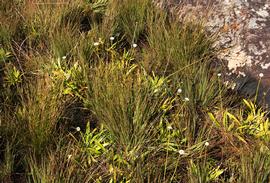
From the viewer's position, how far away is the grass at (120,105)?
242 centimetres

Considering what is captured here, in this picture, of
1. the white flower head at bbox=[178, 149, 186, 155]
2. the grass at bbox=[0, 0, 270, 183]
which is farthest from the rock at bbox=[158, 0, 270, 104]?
the white flower head at bbox=[178, 149, 186, 155]

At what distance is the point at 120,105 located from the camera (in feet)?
8.64

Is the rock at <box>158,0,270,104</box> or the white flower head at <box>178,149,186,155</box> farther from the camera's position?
the rock at <box>158,0,270,104</box>

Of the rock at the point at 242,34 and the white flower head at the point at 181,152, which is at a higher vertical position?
the rock at the point at 242,34

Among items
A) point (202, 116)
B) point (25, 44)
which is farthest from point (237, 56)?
point (25, 44)

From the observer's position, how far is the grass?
7.93 feet

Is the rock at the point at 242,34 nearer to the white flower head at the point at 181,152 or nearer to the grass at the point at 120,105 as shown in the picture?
the grass at the point at 120,105

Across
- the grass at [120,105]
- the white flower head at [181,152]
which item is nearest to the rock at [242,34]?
the grass at [120,105]

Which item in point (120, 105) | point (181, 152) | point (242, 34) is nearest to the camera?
point (181, 152)

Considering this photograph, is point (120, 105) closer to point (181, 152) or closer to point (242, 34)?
point (181, 152)

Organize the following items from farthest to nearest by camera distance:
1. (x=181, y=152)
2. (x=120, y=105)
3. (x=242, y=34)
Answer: (x=242, y=34), (x=120, y=105), (x=181, y=152)

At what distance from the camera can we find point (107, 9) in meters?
3.86

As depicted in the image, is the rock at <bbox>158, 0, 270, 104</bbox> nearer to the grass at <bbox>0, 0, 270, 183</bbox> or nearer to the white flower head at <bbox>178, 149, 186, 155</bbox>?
the grass at <bbox>0, 0, 270, 183</bbox>

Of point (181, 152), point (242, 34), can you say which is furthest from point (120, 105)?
point (242, 34)
